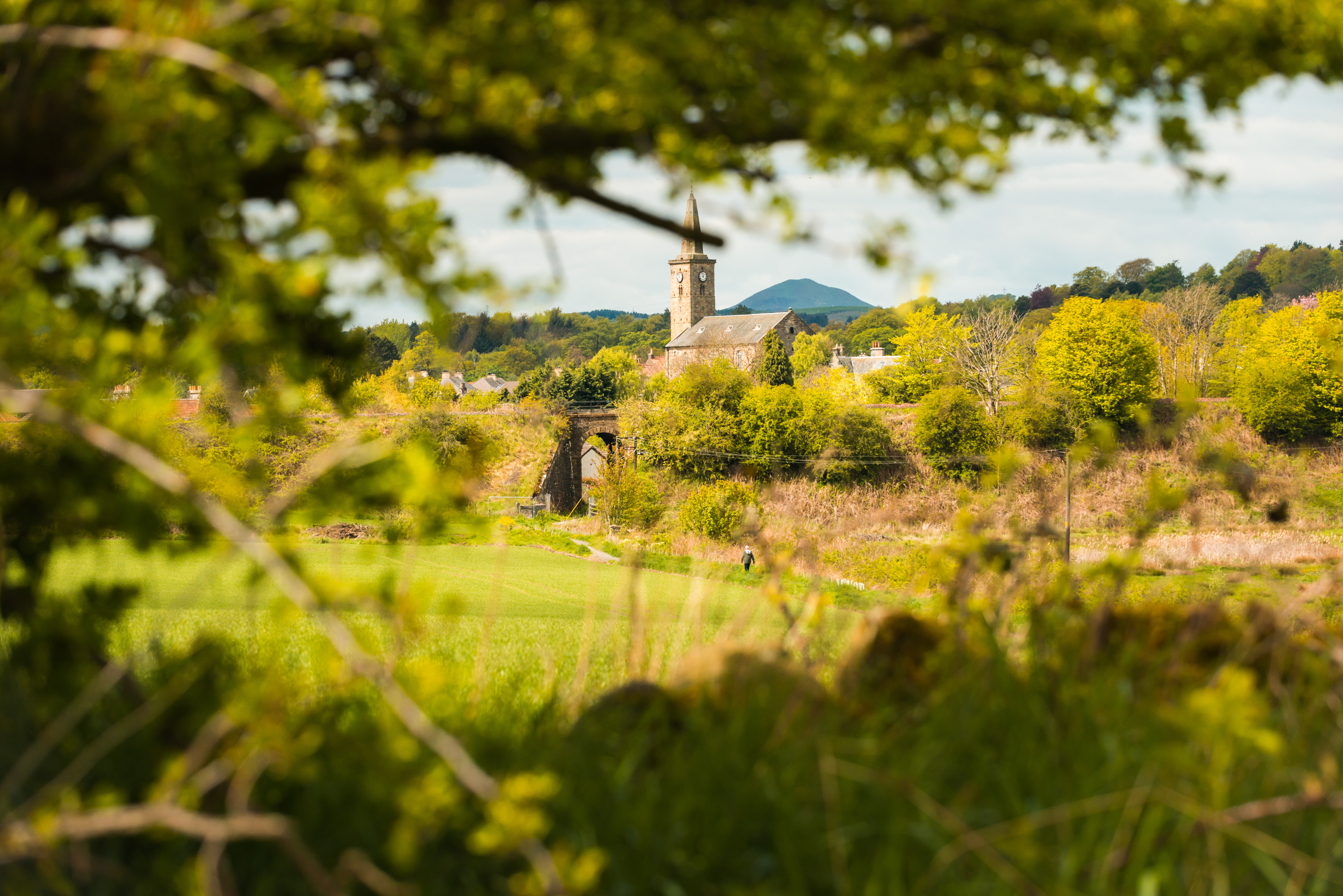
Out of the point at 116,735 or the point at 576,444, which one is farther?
the point at 576,444

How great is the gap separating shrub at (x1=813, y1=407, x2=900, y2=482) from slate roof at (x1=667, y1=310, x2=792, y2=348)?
39578mm

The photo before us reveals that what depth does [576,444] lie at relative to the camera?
5738 cm

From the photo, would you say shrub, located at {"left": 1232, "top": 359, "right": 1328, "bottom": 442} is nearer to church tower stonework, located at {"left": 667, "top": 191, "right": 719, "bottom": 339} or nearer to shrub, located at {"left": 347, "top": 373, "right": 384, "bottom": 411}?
shrub, located at {"left": 347, "top": 373, "right": 384, "bottom": 411}

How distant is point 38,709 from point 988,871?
2.79 meters

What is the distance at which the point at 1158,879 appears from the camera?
236 centimetres

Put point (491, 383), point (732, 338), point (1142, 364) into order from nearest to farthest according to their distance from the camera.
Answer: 1. point (1142, 364)
2. point (732, 338)
3. point (491, 383)

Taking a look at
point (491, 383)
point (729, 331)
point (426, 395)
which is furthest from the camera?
point (491, 383)

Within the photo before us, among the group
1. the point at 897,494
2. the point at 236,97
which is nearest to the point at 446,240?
the point at 236,97

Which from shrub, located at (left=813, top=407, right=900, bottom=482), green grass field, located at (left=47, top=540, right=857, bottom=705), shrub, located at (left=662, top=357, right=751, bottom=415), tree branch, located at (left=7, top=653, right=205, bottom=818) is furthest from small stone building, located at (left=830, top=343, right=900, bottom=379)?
tree branch, located at (left=7, top=653, right=205, bottom=818)

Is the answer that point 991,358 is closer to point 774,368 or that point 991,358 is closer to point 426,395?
point 774,368

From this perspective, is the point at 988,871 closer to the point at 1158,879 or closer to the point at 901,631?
the point at 1158,879

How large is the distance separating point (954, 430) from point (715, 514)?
1515cm

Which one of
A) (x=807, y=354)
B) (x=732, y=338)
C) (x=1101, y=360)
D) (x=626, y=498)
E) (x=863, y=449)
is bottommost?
(x=626, y=498)

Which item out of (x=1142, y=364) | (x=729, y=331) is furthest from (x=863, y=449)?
(x=729, y=331)
